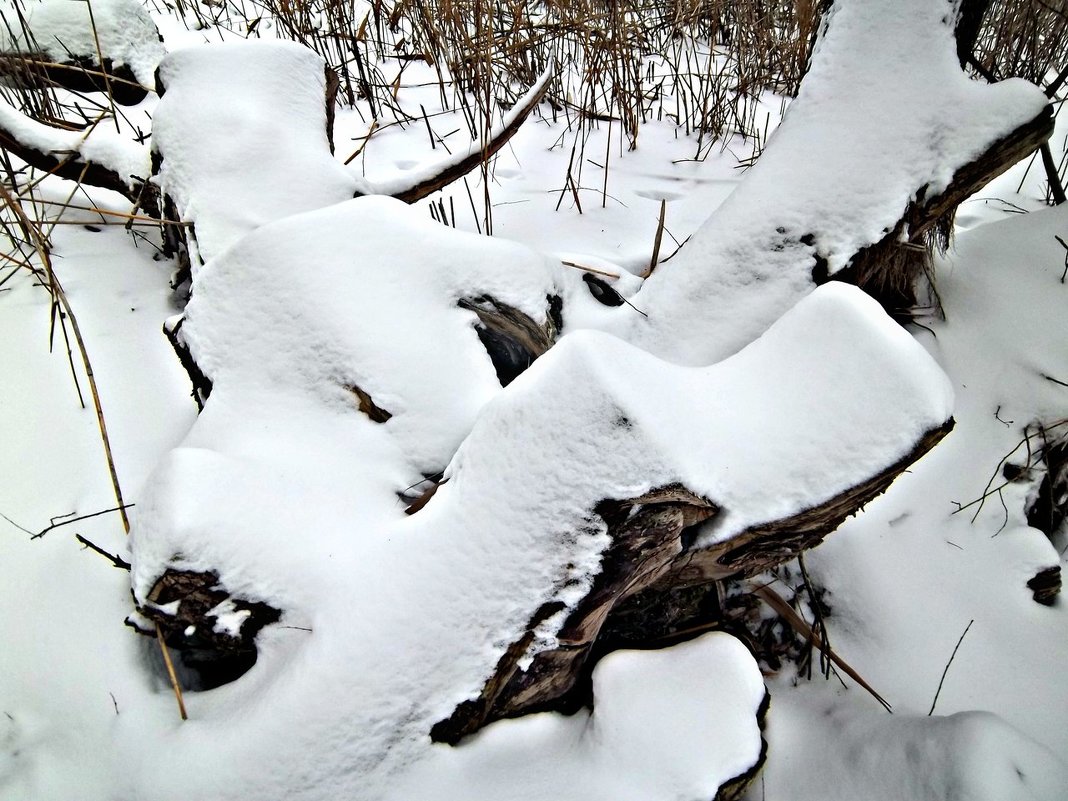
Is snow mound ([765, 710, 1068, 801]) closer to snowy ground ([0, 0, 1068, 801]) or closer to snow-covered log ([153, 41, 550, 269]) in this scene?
snowy ground ([0, 0, 1068, 801])

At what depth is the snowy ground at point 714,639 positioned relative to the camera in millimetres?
839

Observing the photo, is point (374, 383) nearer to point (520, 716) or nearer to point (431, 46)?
point (520, 716)

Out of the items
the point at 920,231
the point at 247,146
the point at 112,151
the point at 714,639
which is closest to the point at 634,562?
the point at 714,639

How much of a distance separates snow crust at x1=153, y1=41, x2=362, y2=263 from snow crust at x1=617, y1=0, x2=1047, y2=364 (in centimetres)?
82

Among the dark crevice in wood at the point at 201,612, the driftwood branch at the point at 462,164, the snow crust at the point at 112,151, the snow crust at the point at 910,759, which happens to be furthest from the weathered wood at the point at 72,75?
the snow crust at the point at 910,759

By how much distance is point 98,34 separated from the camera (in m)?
2.01

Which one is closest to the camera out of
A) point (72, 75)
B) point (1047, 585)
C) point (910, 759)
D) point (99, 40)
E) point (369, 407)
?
point (910, 759)

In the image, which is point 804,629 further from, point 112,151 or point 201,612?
point 112,151

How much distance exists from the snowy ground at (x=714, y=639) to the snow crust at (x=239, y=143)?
1.08 feet

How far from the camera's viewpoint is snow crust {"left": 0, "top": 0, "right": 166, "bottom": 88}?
201cm

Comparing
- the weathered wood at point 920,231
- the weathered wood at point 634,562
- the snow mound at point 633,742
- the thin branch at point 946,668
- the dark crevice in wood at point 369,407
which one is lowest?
the thin branch at point 946,668

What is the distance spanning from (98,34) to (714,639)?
2.53 meters

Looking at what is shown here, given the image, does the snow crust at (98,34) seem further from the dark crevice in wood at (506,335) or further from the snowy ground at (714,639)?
the dark crevice in wood at (506,335)

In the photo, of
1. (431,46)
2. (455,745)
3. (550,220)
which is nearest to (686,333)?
(550,220)
